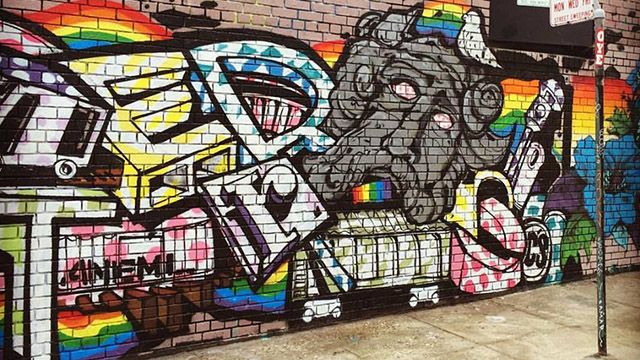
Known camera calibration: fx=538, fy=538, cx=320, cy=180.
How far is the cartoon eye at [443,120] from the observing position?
5.87m

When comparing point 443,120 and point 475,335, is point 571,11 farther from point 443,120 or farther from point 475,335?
point 475,335

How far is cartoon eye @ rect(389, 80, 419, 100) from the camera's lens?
222 inches

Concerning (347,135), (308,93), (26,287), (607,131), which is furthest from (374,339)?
(607,131)

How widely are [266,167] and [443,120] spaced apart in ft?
7.04

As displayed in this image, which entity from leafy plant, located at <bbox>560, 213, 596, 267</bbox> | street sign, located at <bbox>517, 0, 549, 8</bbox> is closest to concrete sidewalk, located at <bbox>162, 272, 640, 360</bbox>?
leafy plant, located at <bbox>560, 213, 596, 267</bbox>

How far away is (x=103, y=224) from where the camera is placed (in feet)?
→ 14.1

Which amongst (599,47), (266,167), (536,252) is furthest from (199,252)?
(536,252)

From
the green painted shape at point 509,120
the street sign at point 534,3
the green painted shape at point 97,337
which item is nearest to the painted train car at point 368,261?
the green painted shape at point 509,120

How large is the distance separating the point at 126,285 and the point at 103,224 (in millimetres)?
541

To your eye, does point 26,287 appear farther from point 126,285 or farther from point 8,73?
point 8,73

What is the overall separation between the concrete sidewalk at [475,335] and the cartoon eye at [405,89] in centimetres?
230

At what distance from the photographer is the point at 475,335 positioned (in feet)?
16.5

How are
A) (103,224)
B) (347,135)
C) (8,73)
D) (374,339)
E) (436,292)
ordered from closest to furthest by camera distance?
(8,73) → (103,224) → (374,339) → (347,135) → (436,292)

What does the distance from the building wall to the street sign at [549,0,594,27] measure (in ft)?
4.59
